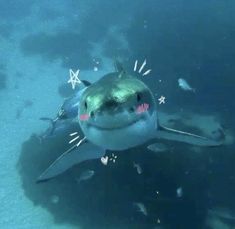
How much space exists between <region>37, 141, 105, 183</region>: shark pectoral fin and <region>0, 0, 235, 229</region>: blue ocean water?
14.0 feet

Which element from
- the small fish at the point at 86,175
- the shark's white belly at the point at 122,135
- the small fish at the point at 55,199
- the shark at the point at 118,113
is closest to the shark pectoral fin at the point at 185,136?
the shark at the point at 118,113

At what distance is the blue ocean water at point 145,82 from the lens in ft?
39.1

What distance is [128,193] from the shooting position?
40.1 feet

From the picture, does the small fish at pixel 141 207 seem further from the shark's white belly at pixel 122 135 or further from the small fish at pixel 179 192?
the shark's white belly at pixel 122 135

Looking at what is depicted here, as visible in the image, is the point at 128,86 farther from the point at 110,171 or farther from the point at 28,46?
the point at 28,46

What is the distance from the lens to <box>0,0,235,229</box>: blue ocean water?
39.1 feet

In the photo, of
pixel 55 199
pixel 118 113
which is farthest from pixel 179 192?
pixel 118 113

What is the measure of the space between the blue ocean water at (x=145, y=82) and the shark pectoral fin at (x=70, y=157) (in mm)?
4277

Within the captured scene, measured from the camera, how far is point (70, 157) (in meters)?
8.07

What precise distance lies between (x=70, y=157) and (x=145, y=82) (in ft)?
31.4

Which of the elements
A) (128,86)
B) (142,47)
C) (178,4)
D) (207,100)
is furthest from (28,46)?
(128,86)

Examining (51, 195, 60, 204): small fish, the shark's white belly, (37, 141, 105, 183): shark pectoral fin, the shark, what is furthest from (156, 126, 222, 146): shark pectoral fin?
(51, 195, 60, 204): small fish

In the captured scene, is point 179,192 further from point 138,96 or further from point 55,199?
point 138,96

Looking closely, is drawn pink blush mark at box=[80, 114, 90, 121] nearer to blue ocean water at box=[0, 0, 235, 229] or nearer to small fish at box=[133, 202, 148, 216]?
small fish at box=[133, 202, 148, 216]
